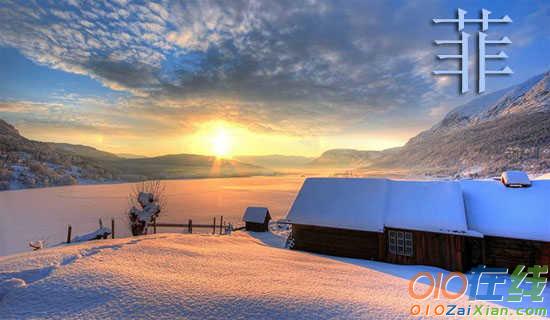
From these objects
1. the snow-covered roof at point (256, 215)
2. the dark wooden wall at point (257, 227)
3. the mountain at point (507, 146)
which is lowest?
the dark wooden wall at point (257, 227)

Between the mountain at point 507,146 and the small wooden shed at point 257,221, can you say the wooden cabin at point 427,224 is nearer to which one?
the small wooden shed at point 257,221

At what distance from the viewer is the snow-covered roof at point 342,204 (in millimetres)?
16047

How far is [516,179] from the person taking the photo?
15.5 metres

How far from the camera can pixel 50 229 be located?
25609 mm

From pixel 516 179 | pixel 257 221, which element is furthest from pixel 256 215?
pixel 516 179

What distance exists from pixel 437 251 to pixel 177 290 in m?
14.1

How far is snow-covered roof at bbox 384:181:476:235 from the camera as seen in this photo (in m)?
14.1

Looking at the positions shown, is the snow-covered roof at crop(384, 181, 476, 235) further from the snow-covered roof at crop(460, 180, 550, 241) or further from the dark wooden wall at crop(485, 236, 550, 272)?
the dark wooden wall at crop(485, 236, 550, 272)

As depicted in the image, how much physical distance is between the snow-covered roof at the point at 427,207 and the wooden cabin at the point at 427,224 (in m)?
0.05

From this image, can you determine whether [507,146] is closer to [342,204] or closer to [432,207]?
[432,207]

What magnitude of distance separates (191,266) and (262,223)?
1696cm

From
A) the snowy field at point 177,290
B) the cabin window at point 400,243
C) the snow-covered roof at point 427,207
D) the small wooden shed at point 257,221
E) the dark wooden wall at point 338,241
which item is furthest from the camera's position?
the small wooden shed at point 257,221

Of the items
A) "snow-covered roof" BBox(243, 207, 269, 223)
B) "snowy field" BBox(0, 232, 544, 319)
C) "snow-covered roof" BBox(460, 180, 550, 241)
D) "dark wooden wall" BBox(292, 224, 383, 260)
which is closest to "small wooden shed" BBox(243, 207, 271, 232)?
"snow-covered roof" BBox(243, 207, 269, 223)

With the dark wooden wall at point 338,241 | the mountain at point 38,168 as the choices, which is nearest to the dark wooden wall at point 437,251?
the dark wooden wall at point 338,241
